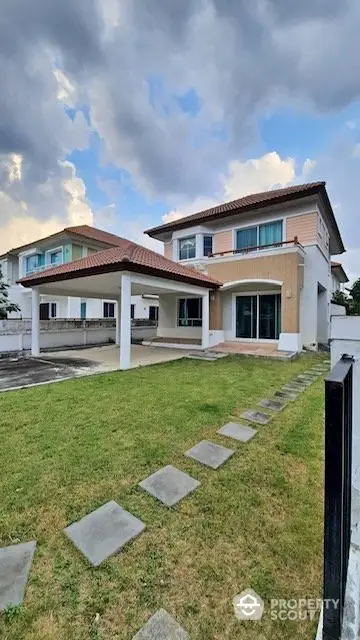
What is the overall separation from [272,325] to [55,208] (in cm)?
1402

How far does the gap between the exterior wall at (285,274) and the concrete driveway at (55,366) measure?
17.6ft

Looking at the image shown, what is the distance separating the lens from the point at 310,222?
44.3ft

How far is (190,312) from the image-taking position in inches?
677

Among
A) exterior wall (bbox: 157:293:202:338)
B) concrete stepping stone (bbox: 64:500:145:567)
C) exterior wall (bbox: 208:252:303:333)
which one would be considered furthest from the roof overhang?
concrete stepping stone (bbox: 64:500:145:567)

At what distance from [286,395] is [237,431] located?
2.48 meters

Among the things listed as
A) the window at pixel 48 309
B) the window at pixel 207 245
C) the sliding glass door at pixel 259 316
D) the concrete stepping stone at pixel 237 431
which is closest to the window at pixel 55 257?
the window at pixel 48 309

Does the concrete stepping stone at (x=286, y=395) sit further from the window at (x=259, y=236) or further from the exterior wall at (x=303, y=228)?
the exterior wall at (x=303, y=228)

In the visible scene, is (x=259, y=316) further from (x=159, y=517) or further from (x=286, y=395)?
(x=159, y=517)

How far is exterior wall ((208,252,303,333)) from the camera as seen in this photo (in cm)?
1245

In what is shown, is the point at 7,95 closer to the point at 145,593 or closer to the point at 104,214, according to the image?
the point at 104,214

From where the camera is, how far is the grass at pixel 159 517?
1.68 m

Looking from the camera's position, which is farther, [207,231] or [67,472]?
[207,231]

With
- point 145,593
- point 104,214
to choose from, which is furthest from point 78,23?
point 104,214

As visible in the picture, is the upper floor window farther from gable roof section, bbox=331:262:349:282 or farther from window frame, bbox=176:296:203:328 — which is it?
gable roof section, bbox=331:262:349:282
